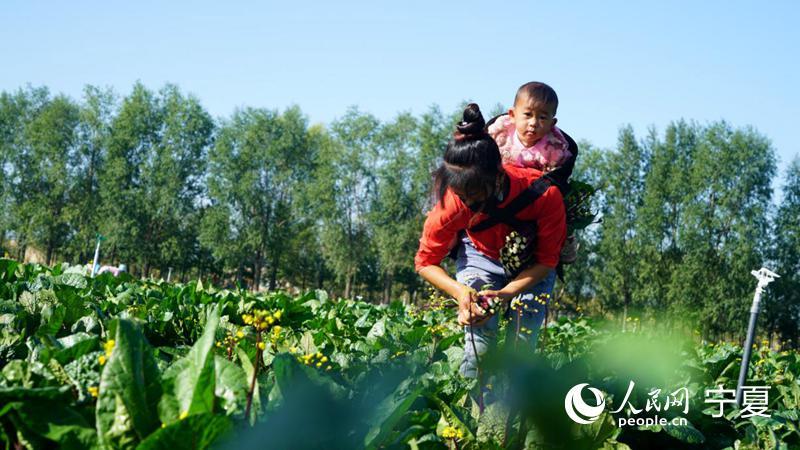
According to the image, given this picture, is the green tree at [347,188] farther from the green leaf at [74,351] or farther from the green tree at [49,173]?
the green leaf at [74,351]

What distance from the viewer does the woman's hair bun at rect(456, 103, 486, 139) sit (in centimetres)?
291

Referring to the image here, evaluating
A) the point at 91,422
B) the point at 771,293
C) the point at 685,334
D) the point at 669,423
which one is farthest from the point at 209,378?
the point at 771,293

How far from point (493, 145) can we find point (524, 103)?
455 millimetres

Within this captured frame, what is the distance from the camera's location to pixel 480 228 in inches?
127

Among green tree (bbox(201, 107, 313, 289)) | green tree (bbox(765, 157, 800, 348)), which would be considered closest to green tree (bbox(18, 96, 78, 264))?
green tree (bbox(201, 107, 313, 289))

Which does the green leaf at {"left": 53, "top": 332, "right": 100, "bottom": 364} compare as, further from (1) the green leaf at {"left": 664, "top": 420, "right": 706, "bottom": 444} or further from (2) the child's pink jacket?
(2) the child's pink jacket

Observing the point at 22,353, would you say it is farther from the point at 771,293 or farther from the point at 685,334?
the point at 771,293

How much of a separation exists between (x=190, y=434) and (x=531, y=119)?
8.17ft

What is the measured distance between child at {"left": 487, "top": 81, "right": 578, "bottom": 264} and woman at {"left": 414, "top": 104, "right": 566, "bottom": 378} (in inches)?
5.5

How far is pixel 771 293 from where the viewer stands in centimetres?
3856

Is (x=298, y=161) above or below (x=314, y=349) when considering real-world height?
above

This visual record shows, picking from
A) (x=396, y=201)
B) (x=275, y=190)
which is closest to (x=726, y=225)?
(x=396, y=201)

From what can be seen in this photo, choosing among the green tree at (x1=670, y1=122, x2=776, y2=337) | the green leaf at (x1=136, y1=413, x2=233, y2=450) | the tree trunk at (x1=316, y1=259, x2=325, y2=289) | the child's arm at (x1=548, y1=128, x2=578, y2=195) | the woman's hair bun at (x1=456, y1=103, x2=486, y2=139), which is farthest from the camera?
the tree trunk at (x1=316, y1=259, x2=325, y2=289)

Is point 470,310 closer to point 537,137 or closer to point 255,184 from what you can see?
point 537,137
